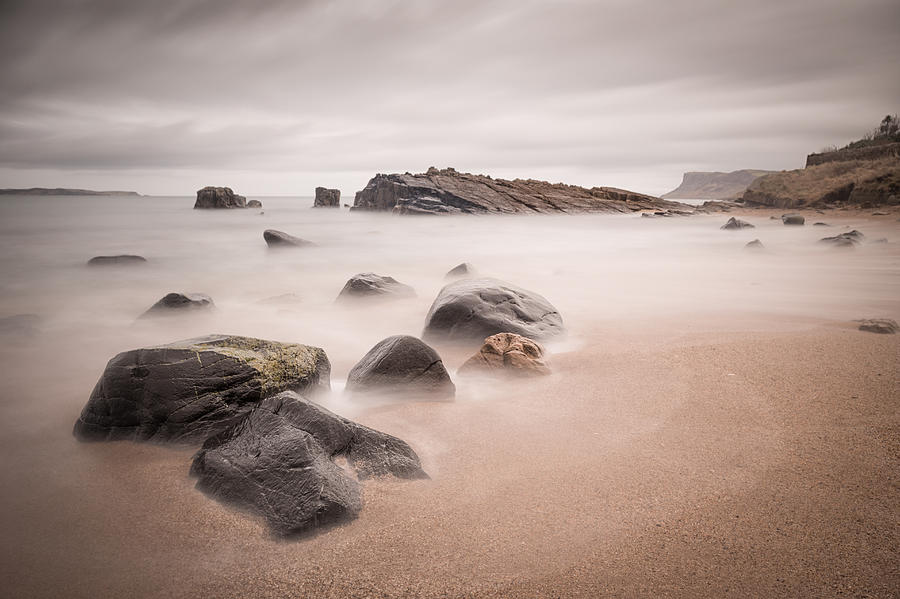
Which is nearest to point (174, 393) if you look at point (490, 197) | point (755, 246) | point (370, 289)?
point (370, 289)

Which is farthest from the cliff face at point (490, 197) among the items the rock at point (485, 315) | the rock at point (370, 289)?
the rock at point (485, 315)

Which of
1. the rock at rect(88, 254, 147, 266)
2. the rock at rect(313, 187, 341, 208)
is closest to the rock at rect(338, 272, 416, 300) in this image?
the rock at rect(88, 254, 147, 266)

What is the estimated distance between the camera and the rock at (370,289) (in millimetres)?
7923

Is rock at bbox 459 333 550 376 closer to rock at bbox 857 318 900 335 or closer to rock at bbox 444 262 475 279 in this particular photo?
rock at bbox 857 318 900 335

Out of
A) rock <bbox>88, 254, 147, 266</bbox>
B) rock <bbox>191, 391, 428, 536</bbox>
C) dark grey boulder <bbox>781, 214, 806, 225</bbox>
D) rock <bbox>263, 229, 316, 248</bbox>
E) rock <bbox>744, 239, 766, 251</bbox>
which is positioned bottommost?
rock <bbox>191, 391, 428, 536</bbox>

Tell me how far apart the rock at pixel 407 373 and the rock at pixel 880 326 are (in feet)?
16.1

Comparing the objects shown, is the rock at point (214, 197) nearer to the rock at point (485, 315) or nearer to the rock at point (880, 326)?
the rock at point (485, 315)

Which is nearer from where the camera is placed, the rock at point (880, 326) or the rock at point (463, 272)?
the rock at point (880, 326)

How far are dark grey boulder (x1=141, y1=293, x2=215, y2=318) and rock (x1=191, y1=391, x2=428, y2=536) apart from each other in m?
4.62

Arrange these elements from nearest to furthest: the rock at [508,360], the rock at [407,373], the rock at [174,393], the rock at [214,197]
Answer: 1. the rock at [174,393]
2. the rock at [407,373]
3. the rock at [508,360]
4. the rock at [214,197]

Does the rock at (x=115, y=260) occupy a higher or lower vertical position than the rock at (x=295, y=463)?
higher

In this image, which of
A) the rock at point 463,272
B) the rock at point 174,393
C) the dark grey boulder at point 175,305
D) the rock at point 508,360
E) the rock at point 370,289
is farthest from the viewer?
the rock at point 463,272

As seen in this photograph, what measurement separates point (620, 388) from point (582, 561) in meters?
2.19

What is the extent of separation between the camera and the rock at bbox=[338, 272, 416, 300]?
7923 mm
